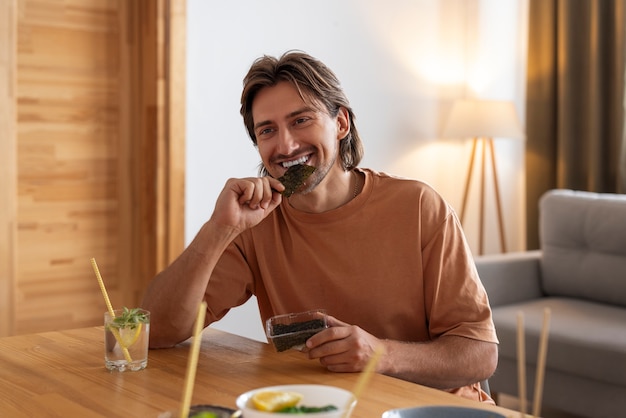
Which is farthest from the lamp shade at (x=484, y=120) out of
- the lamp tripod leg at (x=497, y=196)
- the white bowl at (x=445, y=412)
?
the white bowl at (x=445, y=412)

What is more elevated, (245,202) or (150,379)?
(245,202)

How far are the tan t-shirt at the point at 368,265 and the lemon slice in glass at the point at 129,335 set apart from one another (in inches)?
15.4

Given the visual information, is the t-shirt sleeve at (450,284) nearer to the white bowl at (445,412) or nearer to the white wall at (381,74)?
the white bowl at (445,412)

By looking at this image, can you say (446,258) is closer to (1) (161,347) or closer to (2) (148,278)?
(1) (161,347)

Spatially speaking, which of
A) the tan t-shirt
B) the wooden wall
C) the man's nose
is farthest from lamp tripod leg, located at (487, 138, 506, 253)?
the man's nose

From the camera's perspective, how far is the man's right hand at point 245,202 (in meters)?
1.93

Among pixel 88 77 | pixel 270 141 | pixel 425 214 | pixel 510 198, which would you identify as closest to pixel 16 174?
pixel 88 77

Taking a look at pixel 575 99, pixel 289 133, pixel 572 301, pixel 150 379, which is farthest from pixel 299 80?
pixel 575 99

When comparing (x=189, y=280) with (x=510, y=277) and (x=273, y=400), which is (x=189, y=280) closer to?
(x=273, y=400)

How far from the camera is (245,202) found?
197cm

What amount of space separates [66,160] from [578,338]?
2116 millimetres

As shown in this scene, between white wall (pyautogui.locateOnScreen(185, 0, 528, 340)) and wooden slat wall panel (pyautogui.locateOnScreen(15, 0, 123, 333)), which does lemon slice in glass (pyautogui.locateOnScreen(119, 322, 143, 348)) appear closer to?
wooden slat wall panel (pyautogui.locateOnScreen(15, 0, 123, 333))

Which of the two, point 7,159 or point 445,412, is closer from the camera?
point 445,412

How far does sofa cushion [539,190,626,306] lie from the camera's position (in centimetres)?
383
